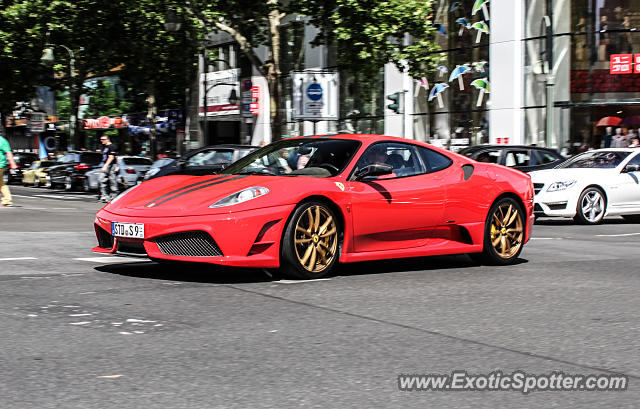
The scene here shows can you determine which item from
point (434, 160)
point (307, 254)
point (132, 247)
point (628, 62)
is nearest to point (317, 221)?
point (307, 254)

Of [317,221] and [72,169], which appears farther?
[72,169]

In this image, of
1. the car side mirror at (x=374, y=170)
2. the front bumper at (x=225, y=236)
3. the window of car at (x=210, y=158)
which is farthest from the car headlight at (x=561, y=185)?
the front bumper at (x=225, y=236)

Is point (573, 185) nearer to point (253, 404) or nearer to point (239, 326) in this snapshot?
point (239, 326)

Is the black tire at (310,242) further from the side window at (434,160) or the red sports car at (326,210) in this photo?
the side window at (434,160)

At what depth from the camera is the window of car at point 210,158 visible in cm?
2000

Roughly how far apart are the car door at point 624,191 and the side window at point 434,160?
910 centimetres

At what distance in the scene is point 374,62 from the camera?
1180 inches

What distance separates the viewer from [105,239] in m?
7.88

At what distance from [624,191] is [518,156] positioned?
2608 mm

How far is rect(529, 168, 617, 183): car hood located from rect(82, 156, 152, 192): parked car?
14.1 m

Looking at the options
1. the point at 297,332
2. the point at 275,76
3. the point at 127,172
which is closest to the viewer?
the point at 297,332

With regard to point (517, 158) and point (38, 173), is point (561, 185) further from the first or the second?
point (38, 173)

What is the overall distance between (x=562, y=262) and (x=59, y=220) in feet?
28.6

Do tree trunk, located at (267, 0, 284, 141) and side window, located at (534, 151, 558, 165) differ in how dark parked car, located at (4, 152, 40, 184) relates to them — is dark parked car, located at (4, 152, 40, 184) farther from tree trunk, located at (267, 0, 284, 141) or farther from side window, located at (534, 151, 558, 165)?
side window, located at (534, 151, 558, 165)
